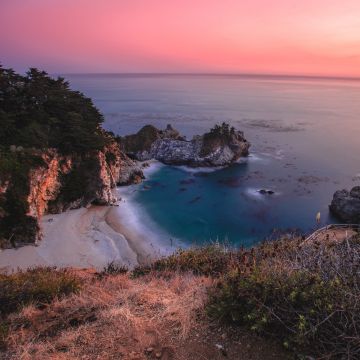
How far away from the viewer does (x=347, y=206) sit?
118 feet

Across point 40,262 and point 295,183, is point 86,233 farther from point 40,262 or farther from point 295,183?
point 295,183

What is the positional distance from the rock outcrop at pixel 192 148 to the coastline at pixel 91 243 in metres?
20.4

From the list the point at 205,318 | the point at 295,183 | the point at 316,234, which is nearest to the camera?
the point at 205,318

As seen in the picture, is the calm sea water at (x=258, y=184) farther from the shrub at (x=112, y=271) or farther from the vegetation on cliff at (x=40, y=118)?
the shrub at (x=112, y=271)

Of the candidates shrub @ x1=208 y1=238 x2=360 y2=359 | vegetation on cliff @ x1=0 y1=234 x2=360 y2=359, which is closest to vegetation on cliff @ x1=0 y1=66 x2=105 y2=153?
vegetation on cliff @ x1=0 y1=234 x2=360 y2=359

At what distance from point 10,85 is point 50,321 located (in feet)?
111

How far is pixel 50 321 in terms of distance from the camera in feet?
24.9

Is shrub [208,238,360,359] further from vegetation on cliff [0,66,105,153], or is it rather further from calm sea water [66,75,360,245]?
vegetation on cliff [0,66,105,153]

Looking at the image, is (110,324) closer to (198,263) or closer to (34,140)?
(198,263)

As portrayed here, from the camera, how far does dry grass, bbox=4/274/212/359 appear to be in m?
6.02

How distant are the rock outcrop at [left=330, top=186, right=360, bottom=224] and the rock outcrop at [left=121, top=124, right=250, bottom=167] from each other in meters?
20.8

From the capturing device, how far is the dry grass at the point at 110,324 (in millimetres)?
6016

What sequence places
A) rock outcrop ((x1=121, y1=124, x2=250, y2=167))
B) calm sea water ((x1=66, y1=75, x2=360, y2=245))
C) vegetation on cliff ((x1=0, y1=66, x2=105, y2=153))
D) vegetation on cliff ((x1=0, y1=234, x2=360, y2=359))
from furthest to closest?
rock outcrop ((x1=121, y1=124, x2=250, y2=167)) → calm sea water ((x1=66, y1=75, x2=360, y2=245)) → vegetation on cliff ((x1=0, y1=66, x2=105, y2=153)) → vegetation on cliff ((x1=0, y1=234, x2=360, y2=359))

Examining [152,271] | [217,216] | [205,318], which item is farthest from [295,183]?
[205,318]
